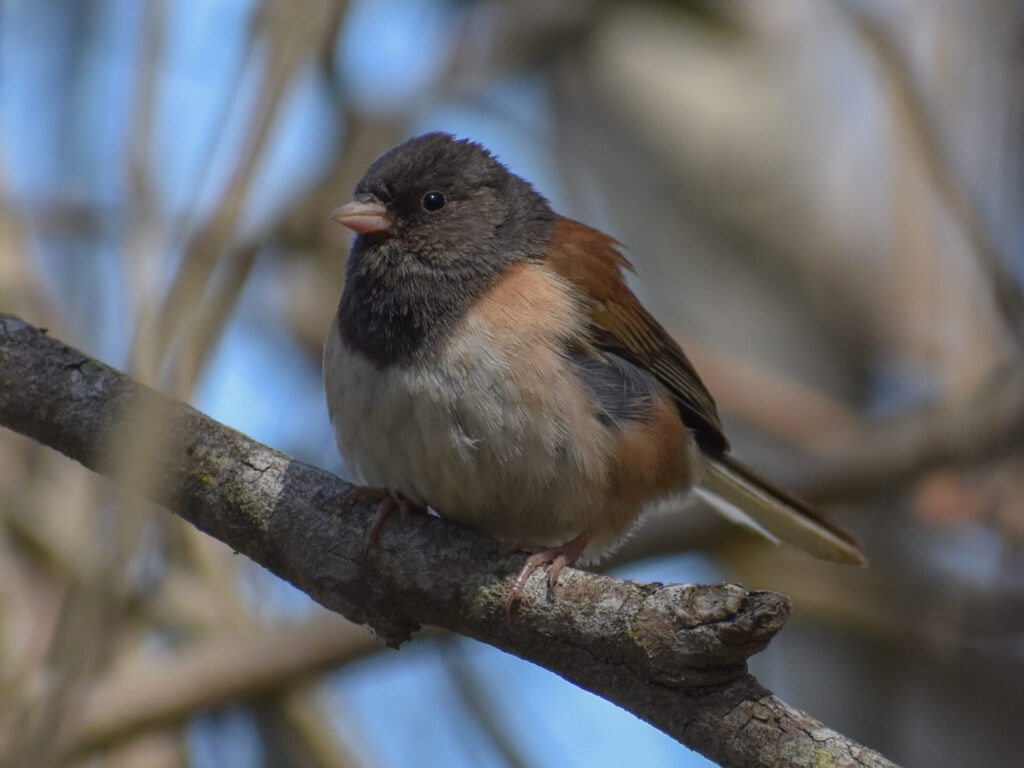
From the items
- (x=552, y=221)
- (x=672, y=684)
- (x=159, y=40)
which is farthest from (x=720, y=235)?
(x=672, y=684)

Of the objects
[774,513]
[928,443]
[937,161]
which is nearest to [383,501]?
[774,513]

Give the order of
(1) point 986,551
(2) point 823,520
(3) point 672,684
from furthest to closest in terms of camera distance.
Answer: (1) point 986,551 → (2) point 823,520 → (3) point 672,684

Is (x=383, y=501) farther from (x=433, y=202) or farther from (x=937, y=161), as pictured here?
(x=937, y=161)

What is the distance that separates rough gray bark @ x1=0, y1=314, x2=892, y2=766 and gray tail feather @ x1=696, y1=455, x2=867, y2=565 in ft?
3.46

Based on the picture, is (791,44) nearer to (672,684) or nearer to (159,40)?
(159,40)

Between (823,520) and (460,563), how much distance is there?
4.13 ft

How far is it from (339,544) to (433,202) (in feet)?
3.39

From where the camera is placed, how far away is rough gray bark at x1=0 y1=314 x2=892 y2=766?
196 cm

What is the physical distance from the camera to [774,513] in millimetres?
3182

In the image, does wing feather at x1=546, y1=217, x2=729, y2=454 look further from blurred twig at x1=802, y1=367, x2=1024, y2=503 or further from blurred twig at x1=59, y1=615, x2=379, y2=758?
blurred twig at x1=59, y1=615, x2=379, y2=758

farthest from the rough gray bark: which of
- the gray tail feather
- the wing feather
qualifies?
the gray tail feather

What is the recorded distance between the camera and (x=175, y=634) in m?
3.61

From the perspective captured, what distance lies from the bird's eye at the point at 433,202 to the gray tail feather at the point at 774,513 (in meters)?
0.99

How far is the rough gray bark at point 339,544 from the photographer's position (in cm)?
196
